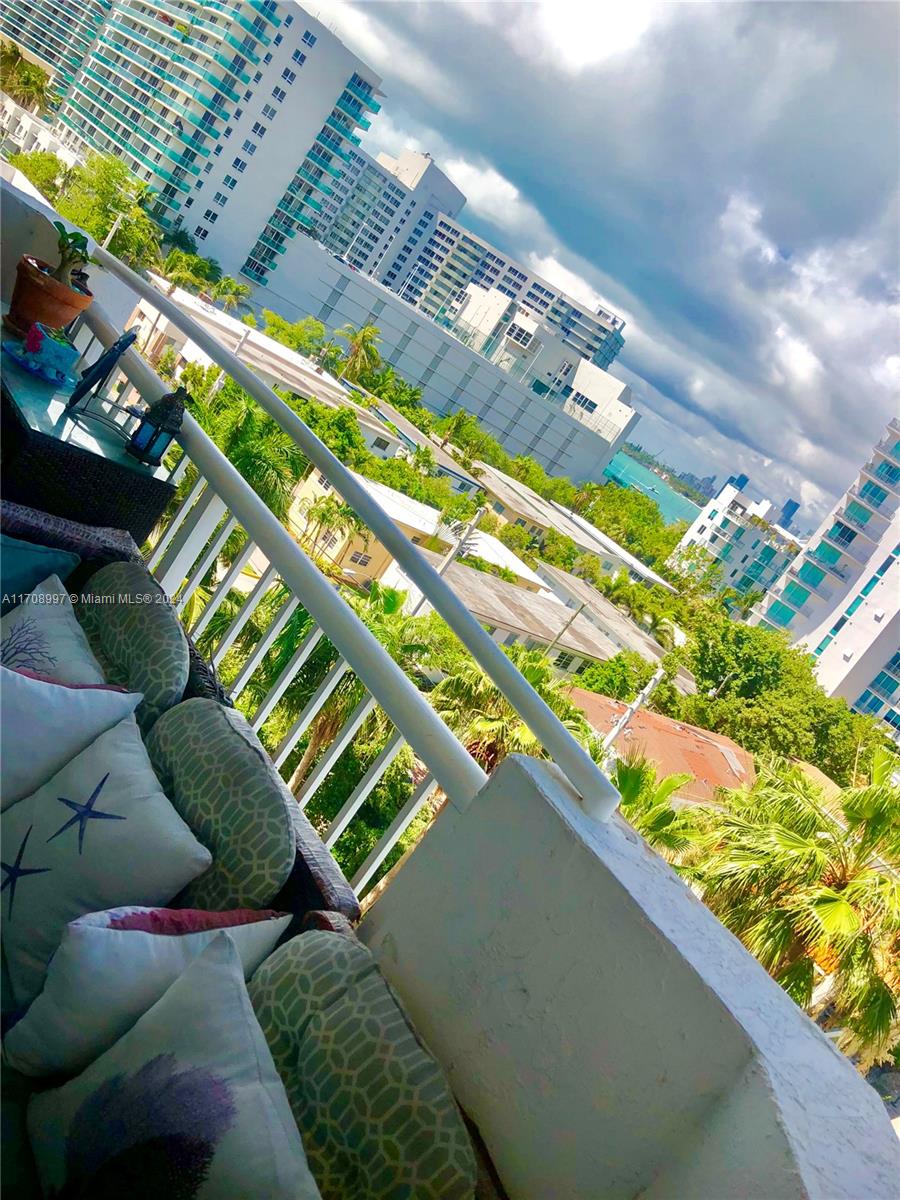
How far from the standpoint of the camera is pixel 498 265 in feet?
306

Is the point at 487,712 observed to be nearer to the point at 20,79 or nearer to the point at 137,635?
the point at 137,635

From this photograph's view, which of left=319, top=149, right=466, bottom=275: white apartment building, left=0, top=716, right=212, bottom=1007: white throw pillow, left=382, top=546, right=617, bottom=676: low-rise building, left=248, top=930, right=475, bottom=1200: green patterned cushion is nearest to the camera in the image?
left=248, top=930, right=475, bottom=1200: green patterned cushion

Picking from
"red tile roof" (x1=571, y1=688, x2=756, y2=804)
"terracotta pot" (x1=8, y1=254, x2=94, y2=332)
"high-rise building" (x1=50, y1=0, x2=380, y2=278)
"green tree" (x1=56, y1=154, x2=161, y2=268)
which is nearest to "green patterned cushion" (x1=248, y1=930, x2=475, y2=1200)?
"terracotta pot" (x1=8, y1=254, x2=94, y2=332)

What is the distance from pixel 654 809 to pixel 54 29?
277ft

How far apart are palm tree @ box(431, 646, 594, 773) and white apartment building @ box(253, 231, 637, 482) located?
172 ft

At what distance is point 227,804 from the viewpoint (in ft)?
4.08

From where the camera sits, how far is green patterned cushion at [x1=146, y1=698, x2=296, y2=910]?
1.19 metres

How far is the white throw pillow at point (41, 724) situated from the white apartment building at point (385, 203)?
85855 millimetres

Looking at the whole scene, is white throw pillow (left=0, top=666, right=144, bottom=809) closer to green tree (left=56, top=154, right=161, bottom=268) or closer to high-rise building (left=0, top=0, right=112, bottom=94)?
green tree (left=56, top=154, right=161, bottom=268)

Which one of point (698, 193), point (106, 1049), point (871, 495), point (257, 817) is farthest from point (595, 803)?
point (698, 193)

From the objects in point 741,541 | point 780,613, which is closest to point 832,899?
point 780,613

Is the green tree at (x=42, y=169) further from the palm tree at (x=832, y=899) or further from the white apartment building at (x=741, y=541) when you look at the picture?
the white apartment building at (x=741, y=541)

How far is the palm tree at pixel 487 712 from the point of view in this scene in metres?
8.68

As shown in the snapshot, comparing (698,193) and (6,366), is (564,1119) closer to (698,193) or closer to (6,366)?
(6,366)
